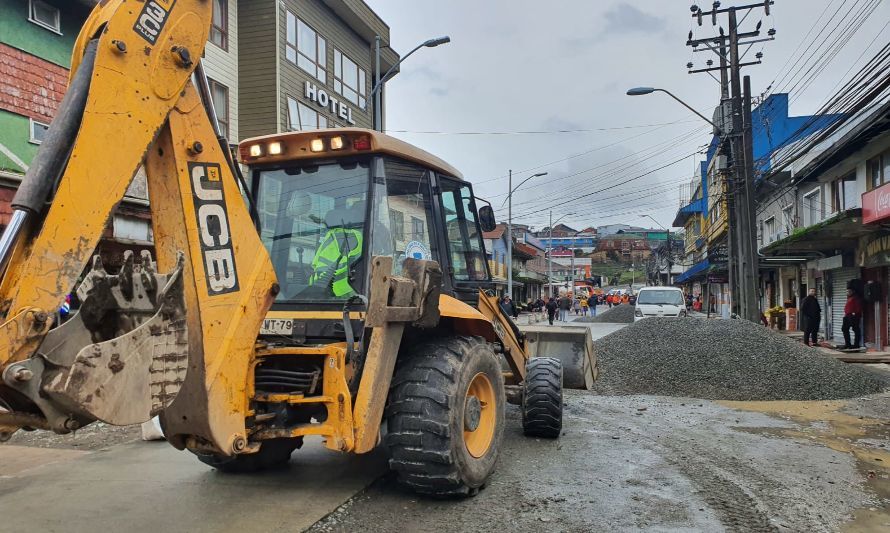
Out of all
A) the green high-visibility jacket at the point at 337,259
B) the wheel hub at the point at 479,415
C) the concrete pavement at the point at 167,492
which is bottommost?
the concrete pavement at the point at 167,492

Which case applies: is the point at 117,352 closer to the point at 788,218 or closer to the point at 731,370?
the point at 731,370

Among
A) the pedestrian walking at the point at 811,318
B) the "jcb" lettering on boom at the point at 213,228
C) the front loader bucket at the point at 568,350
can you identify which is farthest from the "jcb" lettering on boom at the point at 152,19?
the pedestrian walking at the point at 811,318

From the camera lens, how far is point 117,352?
8.87 ft

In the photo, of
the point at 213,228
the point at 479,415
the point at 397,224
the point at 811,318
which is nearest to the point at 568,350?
→ the point at 479,415

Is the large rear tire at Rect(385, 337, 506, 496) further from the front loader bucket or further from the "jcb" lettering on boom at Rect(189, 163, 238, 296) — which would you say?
the front loader bucket

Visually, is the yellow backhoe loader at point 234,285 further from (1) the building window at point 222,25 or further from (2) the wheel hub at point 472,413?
(1) the building window at point 222,25

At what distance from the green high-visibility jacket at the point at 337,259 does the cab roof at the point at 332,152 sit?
580mm

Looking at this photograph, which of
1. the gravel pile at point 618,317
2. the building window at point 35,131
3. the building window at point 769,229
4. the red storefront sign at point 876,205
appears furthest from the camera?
the gravel pile at point 618,317

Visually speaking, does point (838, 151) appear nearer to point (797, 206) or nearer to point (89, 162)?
point (797, 206)

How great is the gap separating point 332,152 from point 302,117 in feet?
52.9

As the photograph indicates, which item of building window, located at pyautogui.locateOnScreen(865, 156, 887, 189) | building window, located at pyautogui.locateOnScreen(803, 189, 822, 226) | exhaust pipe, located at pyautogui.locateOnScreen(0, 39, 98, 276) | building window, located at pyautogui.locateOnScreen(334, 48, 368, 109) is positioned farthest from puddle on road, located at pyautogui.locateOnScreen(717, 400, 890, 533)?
building window, located at pyautogui.locateOnScreen(334, 48, 368, 109)

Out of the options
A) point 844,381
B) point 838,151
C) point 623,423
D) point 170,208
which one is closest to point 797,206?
point 838,151

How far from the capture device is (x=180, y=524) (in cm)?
411

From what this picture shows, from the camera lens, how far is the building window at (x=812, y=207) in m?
21.1
